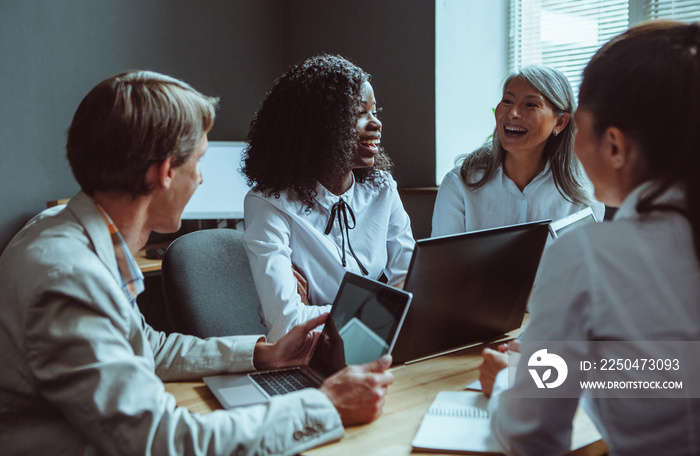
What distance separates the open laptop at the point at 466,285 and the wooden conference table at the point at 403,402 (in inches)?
1.5

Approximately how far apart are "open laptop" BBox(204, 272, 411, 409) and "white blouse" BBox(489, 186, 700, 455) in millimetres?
275

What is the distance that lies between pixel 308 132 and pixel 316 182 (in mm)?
152

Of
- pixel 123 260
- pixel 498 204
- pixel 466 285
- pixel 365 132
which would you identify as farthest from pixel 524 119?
pixel 123 260

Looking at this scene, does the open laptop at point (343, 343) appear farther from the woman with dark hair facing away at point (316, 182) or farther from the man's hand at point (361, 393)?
the woman with dark hair facing away at point (316, 182)

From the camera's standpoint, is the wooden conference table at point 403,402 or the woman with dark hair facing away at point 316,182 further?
the woman with dark hair facing away at point 316,182

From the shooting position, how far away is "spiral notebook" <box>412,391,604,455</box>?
2.86ft

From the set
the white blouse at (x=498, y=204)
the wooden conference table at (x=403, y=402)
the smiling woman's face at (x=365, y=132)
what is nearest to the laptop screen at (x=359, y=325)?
the wooden conference table at (x=403, y=402)

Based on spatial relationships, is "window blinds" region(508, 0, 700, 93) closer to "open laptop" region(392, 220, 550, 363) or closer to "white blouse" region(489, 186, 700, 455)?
"open laptop" region(392, 220, 550, 363)

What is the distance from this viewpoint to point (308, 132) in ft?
5.64

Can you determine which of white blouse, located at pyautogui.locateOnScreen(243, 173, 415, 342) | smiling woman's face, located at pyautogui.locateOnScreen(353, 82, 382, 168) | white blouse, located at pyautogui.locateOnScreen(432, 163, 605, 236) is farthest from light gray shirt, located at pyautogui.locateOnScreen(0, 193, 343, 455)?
white blouse, located at pyautogui.locateOnScreen(432, 163, 605, 236)

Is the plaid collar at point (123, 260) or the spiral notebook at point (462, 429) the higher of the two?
the plaid collar at point (123, 260)

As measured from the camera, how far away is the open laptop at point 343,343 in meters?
1.01

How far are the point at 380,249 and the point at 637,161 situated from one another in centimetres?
106

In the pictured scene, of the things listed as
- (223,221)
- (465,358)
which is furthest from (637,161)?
(223,221)
